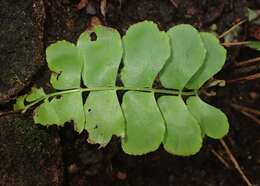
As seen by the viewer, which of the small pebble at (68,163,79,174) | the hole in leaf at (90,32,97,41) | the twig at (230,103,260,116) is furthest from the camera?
the twig at (230,103,260,116)

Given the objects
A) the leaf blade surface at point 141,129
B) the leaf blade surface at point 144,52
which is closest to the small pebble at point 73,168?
the leaf blade surface at point 141,129

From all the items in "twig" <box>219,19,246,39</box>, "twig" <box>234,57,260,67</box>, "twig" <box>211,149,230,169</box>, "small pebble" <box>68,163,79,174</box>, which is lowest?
"twig" <box>211,149,230,169</box>

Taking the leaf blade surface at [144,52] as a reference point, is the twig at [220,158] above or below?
below

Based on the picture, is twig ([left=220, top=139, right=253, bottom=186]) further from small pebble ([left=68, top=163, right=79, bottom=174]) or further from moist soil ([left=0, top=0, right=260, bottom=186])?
small pebble ([left=68, top=163, right=79, bottom=174])

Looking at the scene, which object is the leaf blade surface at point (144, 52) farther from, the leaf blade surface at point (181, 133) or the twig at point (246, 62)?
the twig at point (246, 62)

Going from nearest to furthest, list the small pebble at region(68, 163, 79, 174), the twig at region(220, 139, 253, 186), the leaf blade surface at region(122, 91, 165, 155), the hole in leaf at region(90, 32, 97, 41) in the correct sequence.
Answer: the leaf blade surface at region(122, 91, 165, 155)
the hole in leaf at region(90, 32, 97, 41)
the small pebble at region(68, 163, 79, 174)
the twig at region(220, 139, 253, 186)

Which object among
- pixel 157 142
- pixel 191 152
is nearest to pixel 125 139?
pixel 157 142

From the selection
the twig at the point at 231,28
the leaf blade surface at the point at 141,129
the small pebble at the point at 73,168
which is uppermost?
the twig at the point at 231,28

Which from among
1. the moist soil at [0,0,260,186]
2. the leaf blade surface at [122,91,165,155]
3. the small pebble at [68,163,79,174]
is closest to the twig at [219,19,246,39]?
the moist soil at [0,0,260,186]

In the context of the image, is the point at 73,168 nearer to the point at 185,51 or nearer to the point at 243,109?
the point at 185,51
